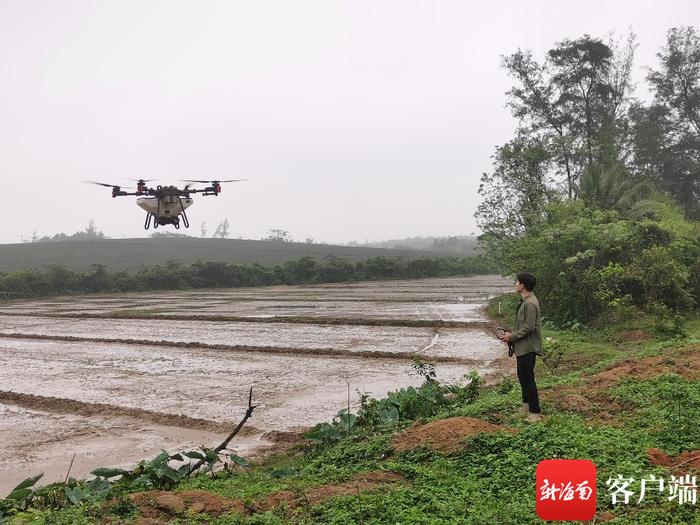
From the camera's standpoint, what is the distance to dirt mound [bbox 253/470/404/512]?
4.37 metres

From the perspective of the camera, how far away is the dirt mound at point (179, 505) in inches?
170

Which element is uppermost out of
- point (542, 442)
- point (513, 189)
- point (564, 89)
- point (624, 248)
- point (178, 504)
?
point (564, 89)

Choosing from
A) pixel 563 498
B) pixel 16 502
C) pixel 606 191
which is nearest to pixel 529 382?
pixel 563 498

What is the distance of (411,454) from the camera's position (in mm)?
5242

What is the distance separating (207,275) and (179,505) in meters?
44.8

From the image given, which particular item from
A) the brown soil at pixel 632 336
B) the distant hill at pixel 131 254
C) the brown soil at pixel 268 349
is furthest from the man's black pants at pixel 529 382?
the distant hill at pixel 131 254

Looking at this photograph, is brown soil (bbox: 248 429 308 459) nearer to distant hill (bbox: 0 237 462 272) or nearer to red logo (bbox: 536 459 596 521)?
red logo (bbox: 536 459 596 521)

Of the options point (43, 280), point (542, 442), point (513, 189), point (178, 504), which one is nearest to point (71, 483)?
point (178, 504)

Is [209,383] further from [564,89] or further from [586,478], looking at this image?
[564,89]

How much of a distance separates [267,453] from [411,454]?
240cm

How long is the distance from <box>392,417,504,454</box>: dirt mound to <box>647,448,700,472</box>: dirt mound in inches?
53.5

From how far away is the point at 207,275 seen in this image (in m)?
48.0

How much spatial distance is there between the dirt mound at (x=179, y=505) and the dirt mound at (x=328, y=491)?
0.23 m

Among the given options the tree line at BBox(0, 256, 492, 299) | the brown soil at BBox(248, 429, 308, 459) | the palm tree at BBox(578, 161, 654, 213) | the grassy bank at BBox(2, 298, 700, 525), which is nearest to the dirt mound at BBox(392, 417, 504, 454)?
the grassy bank at BBox(2, 298, 700, 525)
